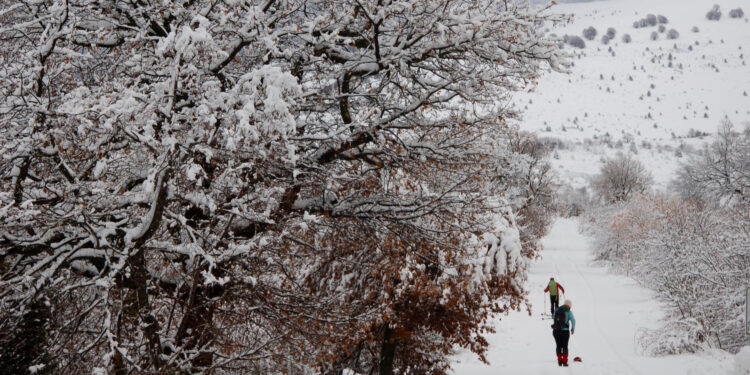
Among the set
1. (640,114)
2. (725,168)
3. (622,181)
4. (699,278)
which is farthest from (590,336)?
(640,114)

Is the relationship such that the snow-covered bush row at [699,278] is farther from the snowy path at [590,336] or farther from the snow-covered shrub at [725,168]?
the snow-covered shrub at [725,168]

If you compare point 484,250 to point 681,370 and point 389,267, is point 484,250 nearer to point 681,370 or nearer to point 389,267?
point 389,267

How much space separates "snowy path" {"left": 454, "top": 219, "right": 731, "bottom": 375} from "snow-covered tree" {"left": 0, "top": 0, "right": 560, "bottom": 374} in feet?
26.8

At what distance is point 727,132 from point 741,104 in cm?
15575

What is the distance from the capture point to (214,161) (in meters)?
4.64

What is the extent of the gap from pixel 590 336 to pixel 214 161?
62.3 ft

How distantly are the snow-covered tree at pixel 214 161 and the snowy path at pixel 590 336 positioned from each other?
26.8ft

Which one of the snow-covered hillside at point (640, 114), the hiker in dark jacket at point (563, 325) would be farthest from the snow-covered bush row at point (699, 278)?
the snow-covered hillside at point (640, 114)

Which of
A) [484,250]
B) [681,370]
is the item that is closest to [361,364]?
[484,250]

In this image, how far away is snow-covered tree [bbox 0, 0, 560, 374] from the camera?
4379mm

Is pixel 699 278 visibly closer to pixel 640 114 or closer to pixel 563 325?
pixel 563 325

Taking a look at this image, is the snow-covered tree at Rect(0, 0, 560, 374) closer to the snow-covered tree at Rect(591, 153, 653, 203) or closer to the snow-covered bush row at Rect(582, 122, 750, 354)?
the snow-covered bush row at Rect(582, 122, 750, 354)

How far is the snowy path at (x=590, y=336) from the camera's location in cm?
1416

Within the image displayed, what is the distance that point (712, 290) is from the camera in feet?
51.2
